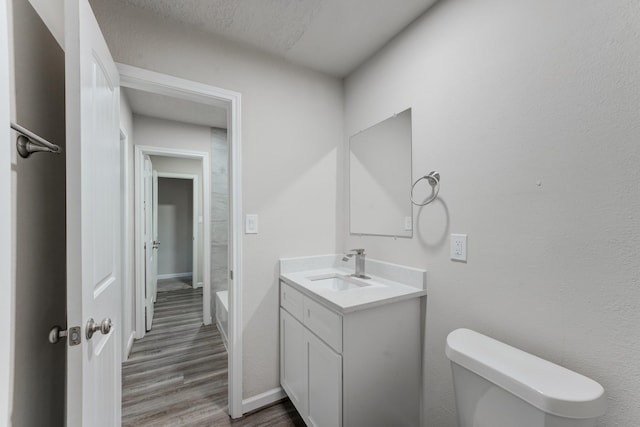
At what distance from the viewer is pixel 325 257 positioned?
202cm

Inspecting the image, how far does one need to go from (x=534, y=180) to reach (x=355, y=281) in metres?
1.08

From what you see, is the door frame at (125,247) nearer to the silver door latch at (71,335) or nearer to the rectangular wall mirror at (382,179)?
the silver door latch at (71,335)

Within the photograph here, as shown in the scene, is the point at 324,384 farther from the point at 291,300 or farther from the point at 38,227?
the point at 38,227

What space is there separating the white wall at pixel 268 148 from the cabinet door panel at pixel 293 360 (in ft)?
0.25

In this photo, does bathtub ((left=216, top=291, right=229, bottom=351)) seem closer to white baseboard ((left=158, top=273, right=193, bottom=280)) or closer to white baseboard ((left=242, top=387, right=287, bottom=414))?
white baseboard ((left=242, top=387, right=287, bottom=414))

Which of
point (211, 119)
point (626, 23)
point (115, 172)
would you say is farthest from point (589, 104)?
point (211, 119)

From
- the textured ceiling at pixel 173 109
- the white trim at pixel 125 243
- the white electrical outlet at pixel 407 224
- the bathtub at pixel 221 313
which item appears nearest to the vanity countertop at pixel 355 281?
the white electrical outlet at pixel 407 224

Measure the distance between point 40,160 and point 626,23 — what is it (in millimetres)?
1917

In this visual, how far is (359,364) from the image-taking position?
1.21 metres

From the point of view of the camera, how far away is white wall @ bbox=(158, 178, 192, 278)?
514 cm

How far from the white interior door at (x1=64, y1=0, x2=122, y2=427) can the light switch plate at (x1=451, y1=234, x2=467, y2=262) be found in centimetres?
145

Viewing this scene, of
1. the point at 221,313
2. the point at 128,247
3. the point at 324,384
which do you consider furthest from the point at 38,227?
the point at 221,313

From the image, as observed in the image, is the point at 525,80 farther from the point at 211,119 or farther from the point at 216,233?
the point at 216,233

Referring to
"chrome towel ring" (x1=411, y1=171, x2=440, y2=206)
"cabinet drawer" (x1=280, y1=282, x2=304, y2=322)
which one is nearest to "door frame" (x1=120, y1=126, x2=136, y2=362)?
"cabinet drawer" (x1=280, y1=282, x2=304, y2=322)
